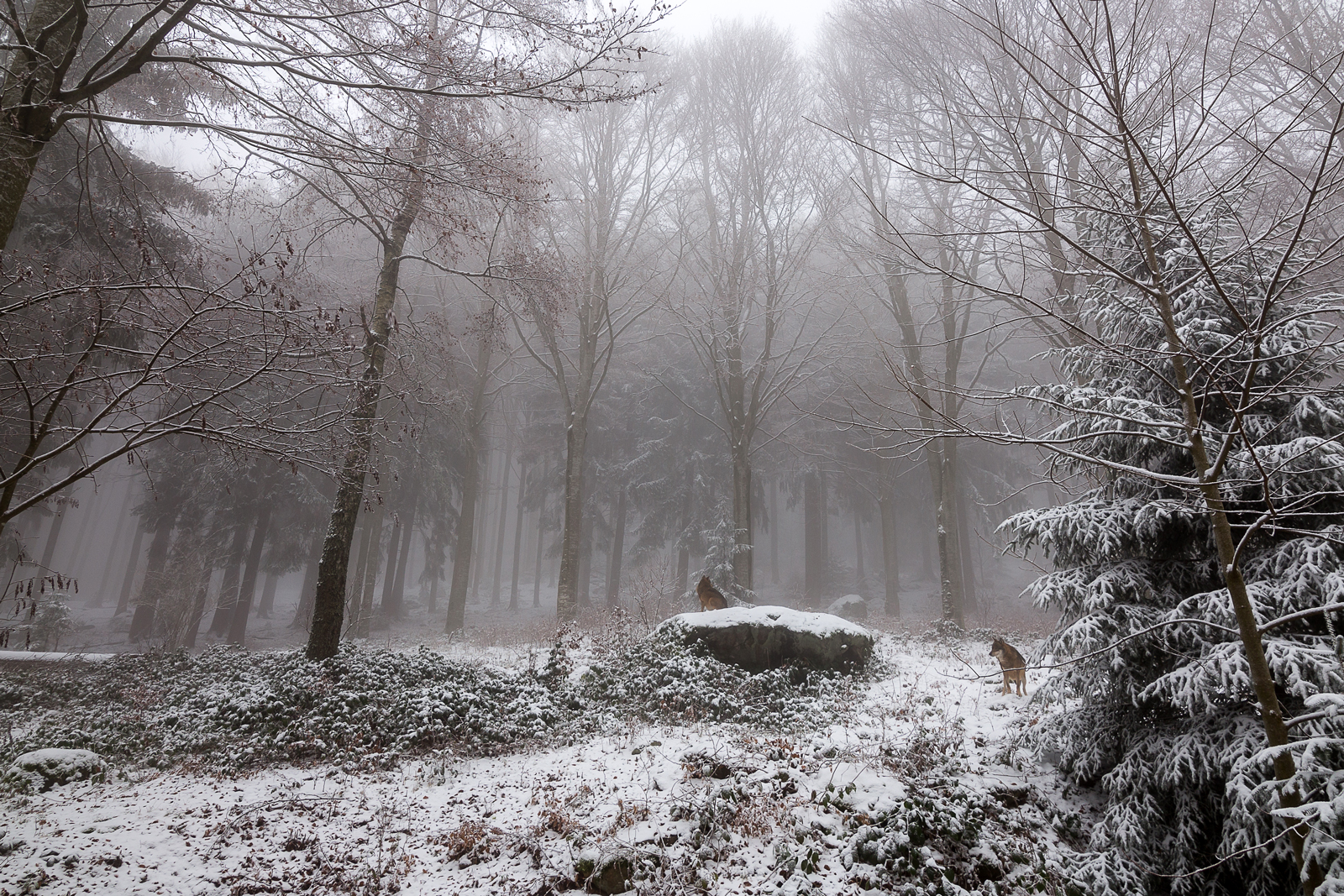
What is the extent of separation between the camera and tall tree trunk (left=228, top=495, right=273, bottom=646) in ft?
57.6

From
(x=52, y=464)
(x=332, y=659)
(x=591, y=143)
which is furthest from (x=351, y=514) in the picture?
(x=52, y=464)

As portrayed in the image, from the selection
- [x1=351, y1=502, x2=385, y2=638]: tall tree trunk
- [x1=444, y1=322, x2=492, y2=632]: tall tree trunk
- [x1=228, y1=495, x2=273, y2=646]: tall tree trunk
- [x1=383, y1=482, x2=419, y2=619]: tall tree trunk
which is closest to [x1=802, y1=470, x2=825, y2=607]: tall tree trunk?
[x1=444, y1=322, x2=492, y2=632]: tall tree trunk

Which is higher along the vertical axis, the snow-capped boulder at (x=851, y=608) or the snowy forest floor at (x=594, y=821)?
the snow-capped boulder at (x=851, y=608)

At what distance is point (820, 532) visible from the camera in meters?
28.2

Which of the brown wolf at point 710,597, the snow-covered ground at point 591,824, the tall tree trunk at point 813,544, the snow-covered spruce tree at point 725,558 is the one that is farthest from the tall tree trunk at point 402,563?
the snow-covered ground at point 591,824

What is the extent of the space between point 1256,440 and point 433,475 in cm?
2068

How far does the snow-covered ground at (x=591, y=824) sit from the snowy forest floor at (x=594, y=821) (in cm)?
2

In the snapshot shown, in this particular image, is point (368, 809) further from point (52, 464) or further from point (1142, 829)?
point (52, 464)

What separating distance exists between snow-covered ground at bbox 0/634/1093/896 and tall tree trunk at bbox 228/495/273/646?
13718mm

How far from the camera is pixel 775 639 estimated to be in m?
8.72

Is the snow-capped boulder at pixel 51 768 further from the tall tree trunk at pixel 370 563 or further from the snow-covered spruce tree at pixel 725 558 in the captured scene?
the tall tree trunk at pixel 370 563

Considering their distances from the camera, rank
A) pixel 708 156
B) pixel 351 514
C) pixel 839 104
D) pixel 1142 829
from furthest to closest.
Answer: pixel 708 156 < pixel 839 104 < pixel 351 514 < pixel 1142 829

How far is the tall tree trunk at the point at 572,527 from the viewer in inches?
539

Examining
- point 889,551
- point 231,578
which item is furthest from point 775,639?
point 231,578
